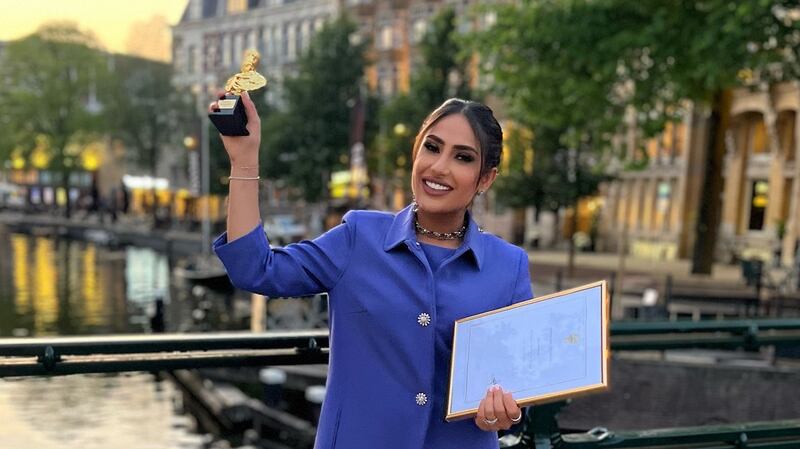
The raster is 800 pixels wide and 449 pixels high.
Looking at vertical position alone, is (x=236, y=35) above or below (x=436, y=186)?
above

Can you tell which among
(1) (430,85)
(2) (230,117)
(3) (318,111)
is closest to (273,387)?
(2) (230,117)

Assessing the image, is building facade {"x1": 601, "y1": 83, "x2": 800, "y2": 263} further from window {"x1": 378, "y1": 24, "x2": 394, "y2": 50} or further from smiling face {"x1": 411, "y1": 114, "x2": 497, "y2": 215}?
window {"x1": 378, "y1": 24, "x2": 394, "y2": 50}

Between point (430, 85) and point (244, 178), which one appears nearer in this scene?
point (244, 178)

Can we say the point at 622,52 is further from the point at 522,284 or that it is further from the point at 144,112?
Answer: the point at 144,112

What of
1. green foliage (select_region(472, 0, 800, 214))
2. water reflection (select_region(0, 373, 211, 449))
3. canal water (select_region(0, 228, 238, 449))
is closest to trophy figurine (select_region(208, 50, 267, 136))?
canal water (select_region(0, 228, 238, 449))

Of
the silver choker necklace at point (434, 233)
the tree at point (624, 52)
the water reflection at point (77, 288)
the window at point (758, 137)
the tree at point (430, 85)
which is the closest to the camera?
the silver choker necklace at point (434, 233)

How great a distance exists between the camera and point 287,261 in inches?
69.3

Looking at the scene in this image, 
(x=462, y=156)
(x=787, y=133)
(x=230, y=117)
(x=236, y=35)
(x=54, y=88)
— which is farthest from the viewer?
(x=236, y=35)

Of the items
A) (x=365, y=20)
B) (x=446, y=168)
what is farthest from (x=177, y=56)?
(x=446, y=168)

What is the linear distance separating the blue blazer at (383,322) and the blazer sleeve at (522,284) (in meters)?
0.10

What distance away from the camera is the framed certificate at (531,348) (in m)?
1.67

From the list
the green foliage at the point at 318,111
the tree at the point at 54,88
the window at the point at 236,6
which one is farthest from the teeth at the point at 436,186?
the window at the point at 236,6

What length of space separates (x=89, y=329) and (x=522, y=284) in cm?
2226

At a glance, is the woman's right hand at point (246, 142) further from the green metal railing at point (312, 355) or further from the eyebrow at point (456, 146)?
the green metal railing at point (312, 355)
